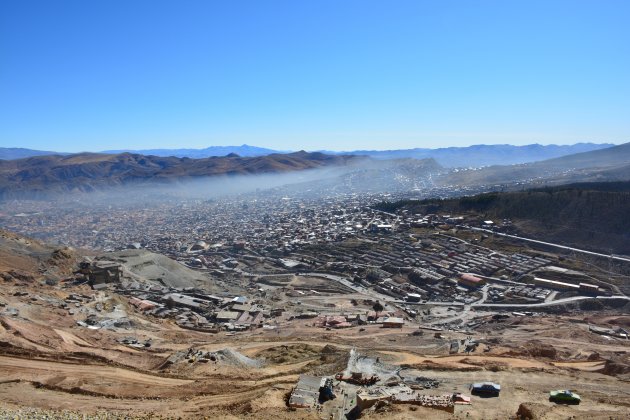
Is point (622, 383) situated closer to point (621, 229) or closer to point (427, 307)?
point (427, 307)

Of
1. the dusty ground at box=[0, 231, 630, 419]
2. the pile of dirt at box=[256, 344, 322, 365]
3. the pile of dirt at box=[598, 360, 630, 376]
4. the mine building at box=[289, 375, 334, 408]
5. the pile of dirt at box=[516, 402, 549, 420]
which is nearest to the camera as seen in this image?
the pile of dirt at box=[516, 402, 549, 420]

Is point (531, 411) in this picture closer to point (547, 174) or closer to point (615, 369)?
point (615, 369)

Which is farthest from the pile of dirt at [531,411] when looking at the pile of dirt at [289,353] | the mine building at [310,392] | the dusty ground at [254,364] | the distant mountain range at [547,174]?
the distant mountain range at [547,174]

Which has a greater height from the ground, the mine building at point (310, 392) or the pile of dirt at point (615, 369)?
the mine building at point (310, 392)

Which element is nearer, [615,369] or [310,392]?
[310,392]

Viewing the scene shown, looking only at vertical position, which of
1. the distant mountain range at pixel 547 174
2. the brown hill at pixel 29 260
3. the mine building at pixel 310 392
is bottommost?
the mine building at pixel 310 392

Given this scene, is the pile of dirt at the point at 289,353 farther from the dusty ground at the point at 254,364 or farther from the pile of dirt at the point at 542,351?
the pile of dirt at the point at 542,351

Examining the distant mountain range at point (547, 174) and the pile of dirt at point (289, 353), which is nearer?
the pile of dirt at point (289, 353)

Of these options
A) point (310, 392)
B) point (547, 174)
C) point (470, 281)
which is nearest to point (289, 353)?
point (310, 392)

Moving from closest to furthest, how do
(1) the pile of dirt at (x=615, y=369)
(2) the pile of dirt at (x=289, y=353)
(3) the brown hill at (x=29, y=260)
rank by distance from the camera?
(1) the pile of dirt at (x=615, y=369)
(2) the pile of dirt at (x=289, y=353)
(3) the brown hill at (x=29, y=260)

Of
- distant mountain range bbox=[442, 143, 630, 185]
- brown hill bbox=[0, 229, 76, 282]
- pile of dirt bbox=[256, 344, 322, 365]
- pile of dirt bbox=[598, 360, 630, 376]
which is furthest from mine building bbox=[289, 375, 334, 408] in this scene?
distant mountain range bbox=[442, 143, 630, 185]

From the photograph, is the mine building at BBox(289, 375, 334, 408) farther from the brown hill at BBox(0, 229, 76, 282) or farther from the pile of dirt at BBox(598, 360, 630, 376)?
the brown hill at BBox(0, 229, 76, 282)

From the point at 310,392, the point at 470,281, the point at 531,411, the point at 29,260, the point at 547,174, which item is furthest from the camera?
the point at 547,174
